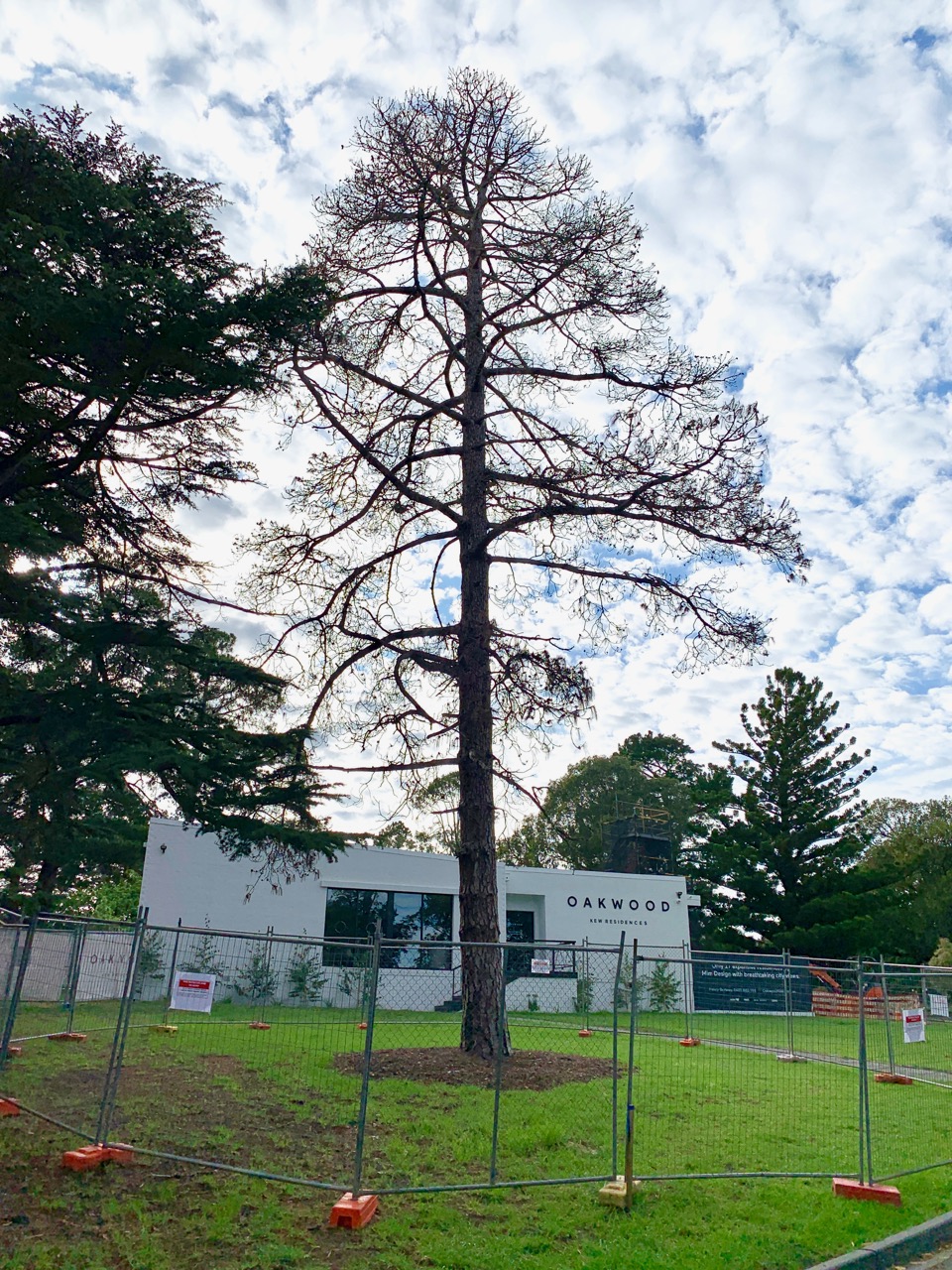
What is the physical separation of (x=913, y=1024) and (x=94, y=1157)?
828 centimetres

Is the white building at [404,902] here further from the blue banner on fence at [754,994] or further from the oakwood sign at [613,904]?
the blue banner on fence at [754,994]

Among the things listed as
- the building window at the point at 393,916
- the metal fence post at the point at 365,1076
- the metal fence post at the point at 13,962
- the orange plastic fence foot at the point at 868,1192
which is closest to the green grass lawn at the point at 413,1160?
the orange plastic fence foot at the point at 868,1192

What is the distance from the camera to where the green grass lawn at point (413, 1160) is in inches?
208

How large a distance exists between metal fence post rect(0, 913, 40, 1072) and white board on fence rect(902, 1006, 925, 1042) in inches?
365

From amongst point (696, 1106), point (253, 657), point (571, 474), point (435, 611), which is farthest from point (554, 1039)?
point (571, 474)

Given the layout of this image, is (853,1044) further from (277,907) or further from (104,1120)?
(277,907)

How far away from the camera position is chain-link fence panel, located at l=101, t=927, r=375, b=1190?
22.6 ft

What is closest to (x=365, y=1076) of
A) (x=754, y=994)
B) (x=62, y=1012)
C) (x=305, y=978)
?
(x=305, y=978)

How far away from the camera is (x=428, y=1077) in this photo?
10.5m

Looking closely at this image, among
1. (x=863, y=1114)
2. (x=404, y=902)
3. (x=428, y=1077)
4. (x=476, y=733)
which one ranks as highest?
(x=476, y=733)

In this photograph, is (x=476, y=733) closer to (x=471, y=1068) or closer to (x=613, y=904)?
(x=471, y=1068)

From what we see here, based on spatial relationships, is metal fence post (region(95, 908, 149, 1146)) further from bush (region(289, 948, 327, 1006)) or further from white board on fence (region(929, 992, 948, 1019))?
white board on fence (region(929, 992, 948, 1019))

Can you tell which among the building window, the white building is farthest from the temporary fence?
the building window

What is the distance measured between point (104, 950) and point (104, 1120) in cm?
594
